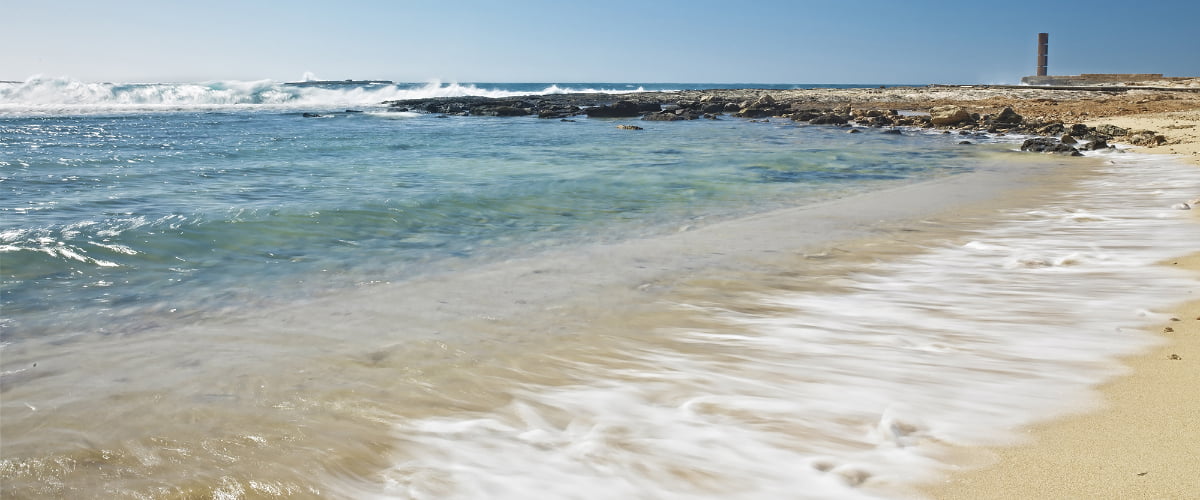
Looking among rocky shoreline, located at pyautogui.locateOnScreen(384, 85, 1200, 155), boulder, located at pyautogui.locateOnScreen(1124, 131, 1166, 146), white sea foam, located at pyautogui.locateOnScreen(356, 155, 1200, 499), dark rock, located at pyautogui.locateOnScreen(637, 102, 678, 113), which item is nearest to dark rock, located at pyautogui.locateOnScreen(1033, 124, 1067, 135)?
rocky shoreline, located at pyautogui.locateOnScreen(384, 85, 1200, 155)

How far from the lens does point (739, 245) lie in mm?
6211

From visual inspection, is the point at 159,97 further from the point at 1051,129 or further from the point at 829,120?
the point at 1051,129

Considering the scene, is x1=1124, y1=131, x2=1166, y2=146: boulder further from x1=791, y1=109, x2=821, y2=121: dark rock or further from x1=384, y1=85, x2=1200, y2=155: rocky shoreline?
x1=791, y1=109, x2=821, y2=121: dark rock

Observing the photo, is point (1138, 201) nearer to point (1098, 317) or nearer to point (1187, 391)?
point (1098, 317)

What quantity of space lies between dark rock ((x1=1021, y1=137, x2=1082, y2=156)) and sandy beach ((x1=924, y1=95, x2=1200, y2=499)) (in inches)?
506

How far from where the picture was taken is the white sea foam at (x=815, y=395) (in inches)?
92.9

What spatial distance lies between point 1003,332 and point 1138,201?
18.8 feet

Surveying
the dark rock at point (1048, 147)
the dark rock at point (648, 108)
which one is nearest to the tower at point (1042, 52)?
the dark rock at point (648, 108)

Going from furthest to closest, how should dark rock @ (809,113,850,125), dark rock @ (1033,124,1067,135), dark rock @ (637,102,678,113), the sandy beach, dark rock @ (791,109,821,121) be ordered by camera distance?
dark rock @ (637,102,678,113) < dark rock @ (791,109,821,121) < dark rock @ (809,113,850,125) < dark rock @ (1033,124,1067,135) < the sandy beach

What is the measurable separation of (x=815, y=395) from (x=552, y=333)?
151 cm

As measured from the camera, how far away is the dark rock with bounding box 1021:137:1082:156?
1381cm

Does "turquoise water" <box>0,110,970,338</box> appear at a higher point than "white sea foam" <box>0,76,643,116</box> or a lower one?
lower

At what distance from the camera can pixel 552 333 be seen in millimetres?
3924

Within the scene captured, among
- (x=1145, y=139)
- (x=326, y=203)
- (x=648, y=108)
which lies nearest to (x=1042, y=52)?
(x=648, y=108)
